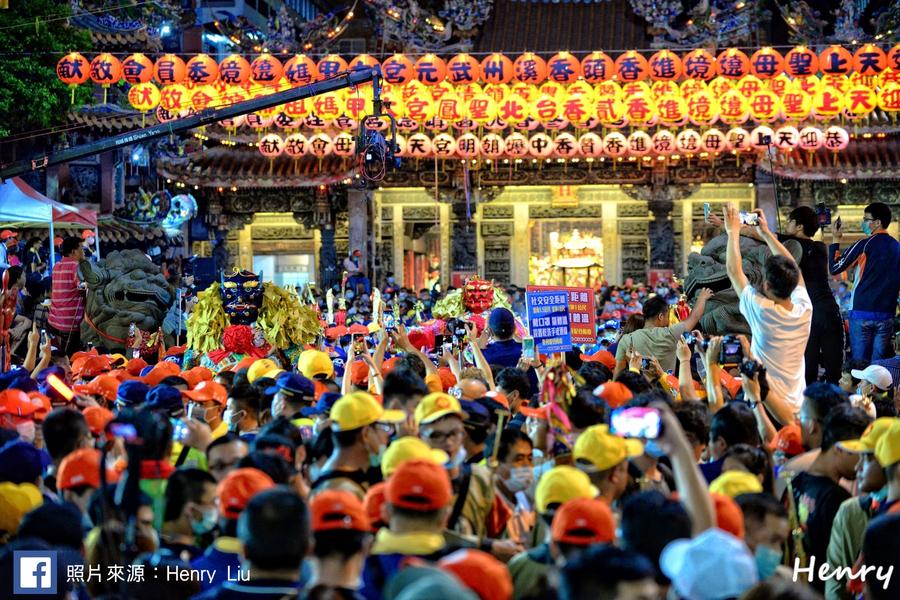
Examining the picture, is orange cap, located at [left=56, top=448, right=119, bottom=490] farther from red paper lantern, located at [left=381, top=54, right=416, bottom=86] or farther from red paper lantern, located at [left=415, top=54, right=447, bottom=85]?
red paper lantern, located at [left=415, top=54, right=447, bottom=85]

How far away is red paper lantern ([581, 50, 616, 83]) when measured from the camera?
2353cm

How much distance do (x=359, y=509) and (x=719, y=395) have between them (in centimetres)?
360

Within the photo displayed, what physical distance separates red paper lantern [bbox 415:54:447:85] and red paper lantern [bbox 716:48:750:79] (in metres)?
5.33

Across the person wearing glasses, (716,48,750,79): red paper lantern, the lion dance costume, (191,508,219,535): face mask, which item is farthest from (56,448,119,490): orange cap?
(716,48,750,79): red paper lantern

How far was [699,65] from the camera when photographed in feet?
Result: 78.2

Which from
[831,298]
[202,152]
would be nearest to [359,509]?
[831,298]

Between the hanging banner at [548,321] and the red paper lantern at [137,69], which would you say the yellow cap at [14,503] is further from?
the red paper lantern at [137,69]

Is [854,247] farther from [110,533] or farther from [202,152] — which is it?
[202,152]

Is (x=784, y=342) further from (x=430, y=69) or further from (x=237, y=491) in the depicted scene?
(x=430, y=69)

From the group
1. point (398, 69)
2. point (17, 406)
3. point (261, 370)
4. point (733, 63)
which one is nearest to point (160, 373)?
point (261, 370)

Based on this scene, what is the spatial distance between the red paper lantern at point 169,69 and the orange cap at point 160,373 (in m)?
14.9

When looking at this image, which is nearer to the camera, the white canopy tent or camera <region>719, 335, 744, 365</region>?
camera <region>719, 335, 744, 365</region>

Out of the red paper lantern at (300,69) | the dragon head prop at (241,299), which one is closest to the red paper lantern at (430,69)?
the red paper lantern at (300,69)

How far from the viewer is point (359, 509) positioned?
402cm
